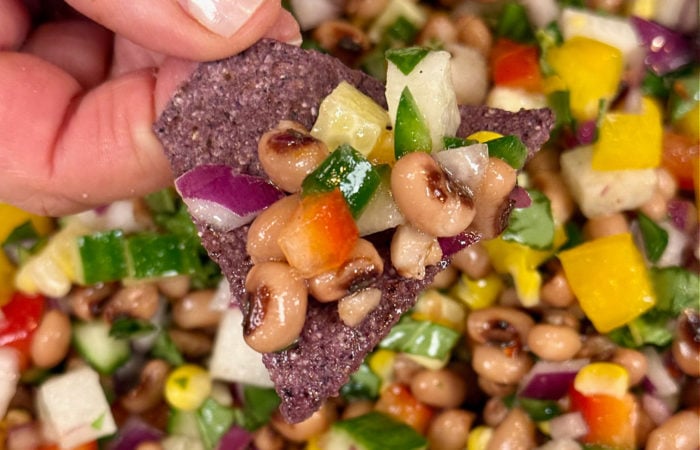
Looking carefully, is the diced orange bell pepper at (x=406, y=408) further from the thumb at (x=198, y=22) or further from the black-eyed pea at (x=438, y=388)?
the thumb at (x=198, y=22)

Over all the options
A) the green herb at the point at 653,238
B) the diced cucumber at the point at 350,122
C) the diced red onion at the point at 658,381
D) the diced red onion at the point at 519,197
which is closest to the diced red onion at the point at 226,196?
the diced cucumber at the point at 350,122

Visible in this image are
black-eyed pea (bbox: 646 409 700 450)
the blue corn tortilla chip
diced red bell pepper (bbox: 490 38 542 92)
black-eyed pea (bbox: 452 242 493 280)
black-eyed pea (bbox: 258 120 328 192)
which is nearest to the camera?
black-eyed pea (bbox: 258 120 328 192)

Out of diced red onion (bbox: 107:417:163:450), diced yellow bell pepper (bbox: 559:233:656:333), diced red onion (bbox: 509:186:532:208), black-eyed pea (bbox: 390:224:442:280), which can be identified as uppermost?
black-eyed pea (bbox: 390:224:442:280)

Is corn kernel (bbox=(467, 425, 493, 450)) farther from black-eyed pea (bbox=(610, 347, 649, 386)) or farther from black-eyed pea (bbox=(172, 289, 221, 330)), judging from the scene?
black-eyed pea (bbox=(172, 289, 221, 330))

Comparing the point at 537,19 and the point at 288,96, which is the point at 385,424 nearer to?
the point at 288,96

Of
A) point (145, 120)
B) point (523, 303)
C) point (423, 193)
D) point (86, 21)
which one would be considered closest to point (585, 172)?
point (523, 303)

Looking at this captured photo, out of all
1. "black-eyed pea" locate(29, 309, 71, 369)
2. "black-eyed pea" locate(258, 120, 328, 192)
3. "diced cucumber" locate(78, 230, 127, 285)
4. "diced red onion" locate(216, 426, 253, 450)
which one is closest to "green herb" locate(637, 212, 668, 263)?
"black-eyed pea" locate(258, 120, 328, 192)
